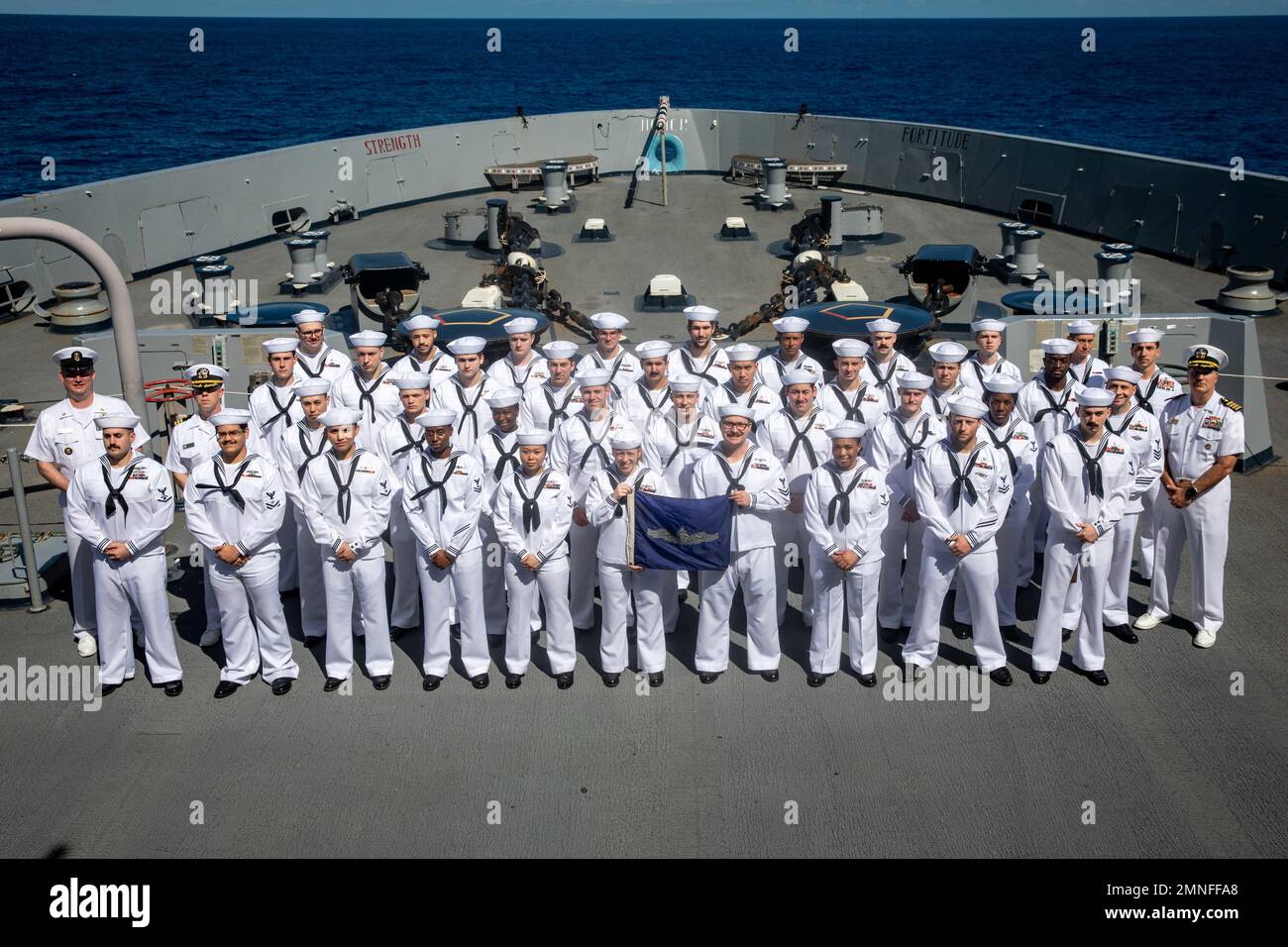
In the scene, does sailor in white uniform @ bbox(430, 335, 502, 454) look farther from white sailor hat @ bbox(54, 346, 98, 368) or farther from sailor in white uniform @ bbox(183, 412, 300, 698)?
white sailor hat @ bbox(54, 346, 98, 368)

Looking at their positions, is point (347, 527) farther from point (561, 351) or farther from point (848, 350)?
point (848, 350)

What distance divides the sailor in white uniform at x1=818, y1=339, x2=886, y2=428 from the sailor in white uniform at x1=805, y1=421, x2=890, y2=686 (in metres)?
1.13

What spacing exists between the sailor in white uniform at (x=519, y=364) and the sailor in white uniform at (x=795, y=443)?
2239 millimetres

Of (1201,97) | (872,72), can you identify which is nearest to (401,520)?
(1201,97)

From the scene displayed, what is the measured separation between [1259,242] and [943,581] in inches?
541

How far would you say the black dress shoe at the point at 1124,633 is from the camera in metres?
8.67

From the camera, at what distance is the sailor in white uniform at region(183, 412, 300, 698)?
7879mm

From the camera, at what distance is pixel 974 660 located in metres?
8.42

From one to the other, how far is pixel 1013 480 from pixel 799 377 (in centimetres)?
181

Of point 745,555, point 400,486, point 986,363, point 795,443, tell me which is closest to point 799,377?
point 795,443

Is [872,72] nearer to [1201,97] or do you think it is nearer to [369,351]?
[1201,97]

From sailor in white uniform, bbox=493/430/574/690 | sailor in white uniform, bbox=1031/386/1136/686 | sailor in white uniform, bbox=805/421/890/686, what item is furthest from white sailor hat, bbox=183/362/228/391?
sailor in white uniform, bbox=1031/386/1136/686

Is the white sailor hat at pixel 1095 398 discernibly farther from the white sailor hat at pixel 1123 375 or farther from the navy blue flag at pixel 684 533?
the navy blue flag at pixel 684 533

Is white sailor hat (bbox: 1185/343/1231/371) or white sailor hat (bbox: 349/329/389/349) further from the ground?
white sailor hat (bbox: 349/329/389/349)
